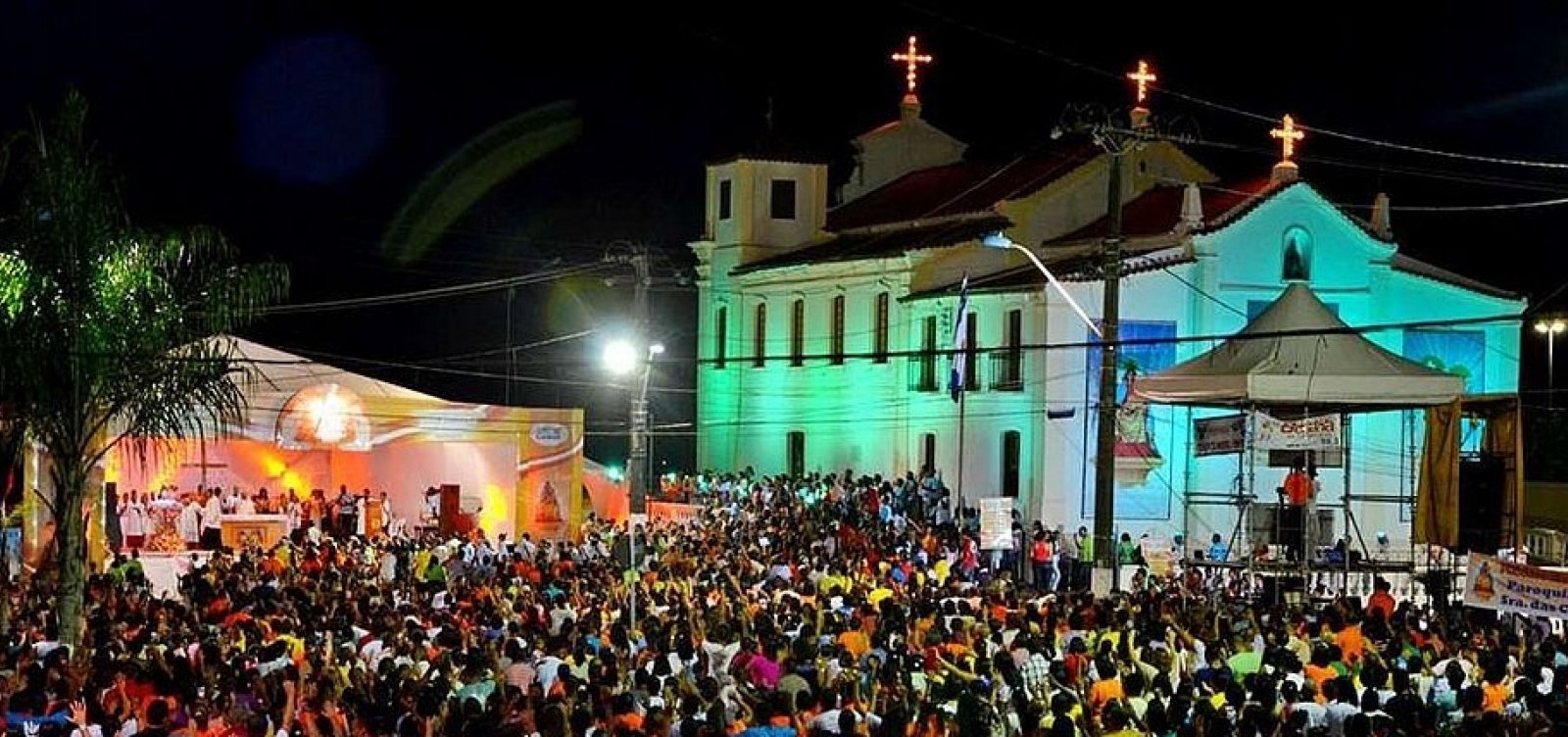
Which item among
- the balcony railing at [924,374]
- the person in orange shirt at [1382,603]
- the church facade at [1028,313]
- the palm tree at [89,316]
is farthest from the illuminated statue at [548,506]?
the person in orange shirt at [1382,603]

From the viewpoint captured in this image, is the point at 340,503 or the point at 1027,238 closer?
the point at 340,503

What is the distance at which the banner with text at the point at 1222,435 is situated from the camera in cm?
3156

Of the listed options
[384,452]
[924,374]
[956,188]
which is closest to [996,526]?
[384,452]

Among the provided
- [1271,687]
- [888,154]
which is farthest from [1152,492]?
[1271,687]

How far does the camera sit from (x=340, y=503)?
44.2m

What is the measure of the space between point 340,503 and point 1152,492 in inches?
643

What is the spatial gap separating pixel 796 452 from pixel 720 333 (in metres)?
5.15

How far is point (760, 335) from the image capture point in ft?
198

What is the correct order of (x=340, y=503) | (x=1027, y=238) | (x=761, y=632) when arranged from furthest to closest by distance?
(x=1027, y=238) → (x=340, y=503) → (x=761, y=632)

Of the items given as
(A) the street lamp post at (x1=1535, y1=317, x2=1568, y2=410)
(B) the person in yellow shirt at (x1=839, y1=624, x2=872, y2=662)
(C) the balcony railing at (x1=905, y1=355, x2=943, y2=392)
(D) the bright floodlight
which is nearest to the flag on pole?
(C) the balcony railing at (x1=905, y1=355, x2=943, y2=392)

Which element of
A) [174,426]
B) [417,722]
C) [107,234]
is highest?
[107,234]

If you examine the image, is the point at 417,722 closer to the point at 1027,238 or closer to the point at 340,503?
the point at 340,503

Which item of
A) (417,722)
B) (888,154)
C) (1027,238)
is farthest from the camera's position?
(888,154)

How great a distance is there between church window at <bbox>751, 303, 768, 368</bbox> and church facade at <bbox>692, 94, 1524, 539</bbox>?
0.32 feet
